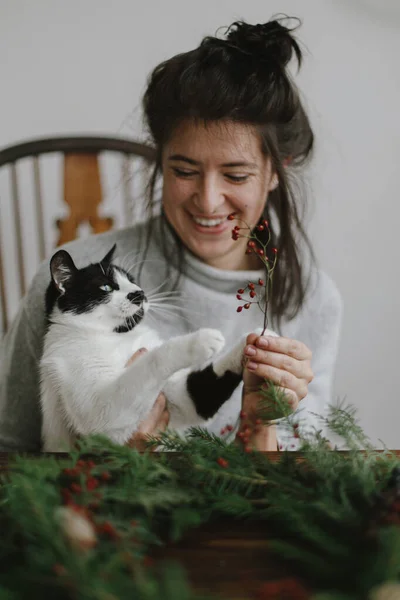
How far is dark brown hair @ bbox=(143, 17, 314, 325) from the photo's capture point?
60cm

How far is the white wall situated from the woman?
10cm

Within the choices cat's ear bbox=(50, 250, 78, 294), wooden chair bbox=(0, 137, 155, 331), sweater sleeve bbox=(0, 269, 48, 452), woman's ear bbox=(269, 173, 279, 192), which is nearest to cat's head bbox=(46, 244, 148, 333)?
cat's ear bbox=(50, 250, 78, 294)

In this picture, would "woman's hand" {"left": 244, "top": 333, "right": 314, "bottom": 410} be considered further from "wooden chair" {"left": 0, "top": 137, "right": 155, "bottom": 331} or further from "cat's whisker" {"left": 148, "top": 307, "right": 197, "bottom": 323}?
"wooden chair" {"left": 0, "top": 137, "right": 155, "bottom": 331}

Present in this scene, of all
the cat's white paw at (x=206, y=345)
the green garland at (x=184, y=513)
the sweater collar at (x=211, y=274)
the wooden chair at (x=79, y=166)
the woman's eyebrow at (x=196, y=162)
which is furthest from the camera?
the wooden chair at (x=79, y=166)

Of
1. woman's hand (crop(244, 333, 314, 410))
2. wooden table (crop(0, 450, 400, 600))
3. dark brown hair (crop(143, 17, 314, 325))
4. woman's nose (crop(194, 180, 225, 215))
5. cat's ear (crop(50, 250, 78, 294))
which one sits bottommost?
wooden table (crop(0, 450, 400, 600))

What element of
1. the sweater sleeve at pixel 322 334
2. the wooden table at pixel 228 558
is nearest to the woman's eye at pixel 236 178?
the sweater sleeve at pixel 322 334

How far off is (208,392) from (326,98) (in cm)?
47

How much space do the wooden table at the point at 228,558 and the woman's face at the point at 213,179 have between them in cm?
34

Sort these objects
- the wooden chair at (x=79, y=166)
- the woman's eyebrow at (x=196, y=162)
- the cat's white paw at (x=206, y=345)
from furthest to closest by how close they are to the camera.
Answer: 1. the wooden chair at (x=79, y=166)
2. the woman's eyebrow at (x=196, y=162)
3. the cat's white paw at (x=206, y=345)

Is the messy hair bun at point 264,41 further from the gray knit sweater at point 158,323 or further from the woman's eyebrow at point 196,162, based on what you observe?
the gray knit sweater at point 158,323

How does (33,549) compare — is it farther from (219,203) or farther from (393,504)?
(219,203)

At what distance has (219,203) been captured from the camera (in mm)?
625

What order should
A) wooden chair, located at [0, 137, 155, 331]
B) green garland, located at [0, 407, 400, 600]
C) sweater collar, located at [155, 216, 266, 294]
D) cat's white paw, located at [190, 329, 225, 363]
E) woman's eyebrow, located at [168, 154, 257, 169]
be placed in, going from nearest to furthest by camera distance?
green garland, located at [0, 407, 400, 600], cat's white paw, located at [190, 329, 225, 363], woman's eyebrow, located at [168, 154, 257, 169], sweater collar, located at [155, 216, 266, 294], wooden chair, located at [0, 137, 155, 331]

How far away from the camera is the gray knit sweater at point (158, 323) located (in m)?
0.68
